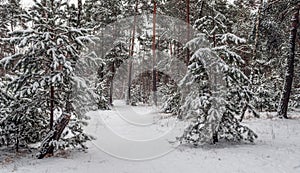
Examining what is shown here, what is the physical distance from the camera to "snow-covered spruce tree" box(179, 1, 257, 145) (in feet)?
29.5

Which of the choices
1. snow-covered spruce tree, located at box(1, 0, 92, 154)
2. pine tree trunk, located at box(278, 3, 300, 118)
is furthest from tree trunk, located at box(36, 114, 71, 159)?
pine tree trunk, located at box(278, 3, 300, 118)

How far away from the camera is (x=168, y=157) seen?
28.0 ft

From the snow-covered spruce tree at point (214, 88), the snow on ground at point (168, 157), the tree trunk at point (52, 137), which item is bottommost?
the snow on ground at point (168, 157)

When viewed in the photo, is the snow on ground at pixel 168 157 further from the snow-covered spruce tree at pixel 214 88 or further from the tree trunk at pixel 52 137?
the snow-covered spruce tree at pixel 214 88

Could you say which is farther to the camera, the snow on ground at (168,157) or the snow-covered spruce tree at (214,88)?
the snow-covered spruce tree at (214,88)

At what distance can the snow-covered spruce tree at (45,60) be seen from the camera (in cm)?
735

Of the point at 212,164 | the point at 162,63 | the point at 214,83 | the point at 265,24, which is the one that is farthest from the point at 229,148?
the point at 265,24

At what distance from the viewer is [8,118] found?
835 centimetres

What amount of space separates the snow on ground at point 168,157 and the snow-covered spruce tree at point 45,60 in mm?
980

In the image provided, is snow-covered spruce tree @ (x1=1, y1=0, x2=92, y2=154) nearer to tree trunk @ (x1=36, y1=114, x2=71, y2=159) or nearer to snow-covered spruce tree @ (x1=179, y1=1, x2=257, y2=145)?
tree trunk @ (x1=36, y1=114, x2=71, y2=159)

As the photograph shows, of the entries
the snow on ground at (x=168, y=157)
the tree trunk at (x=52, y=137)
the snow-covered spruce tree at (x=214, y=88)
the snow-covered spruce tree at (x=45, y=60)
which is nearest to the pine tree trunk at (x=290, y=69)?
the snow on ground at (x=168, y=157)

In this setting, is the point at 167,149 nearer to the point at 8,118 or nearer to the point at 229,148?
the point at 229,148

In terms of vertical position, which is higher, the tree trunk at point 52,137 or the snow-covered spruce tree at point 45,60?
the snow-covered spruce tree at point 45,60

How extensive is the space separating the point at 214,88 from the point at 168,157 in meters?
2.94
